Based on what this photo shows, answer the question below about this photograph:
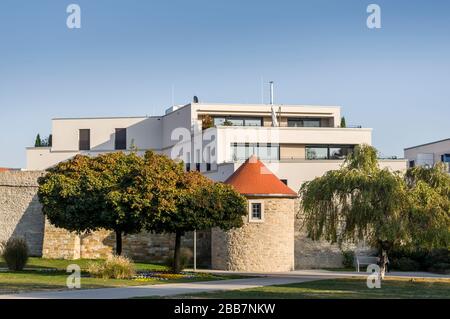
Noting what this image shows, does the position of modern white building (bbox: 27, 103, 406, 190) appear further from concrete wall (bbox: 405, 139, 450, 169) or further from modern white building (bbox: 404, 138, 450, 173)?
concrete wall (bbox: 405, 139, 450, 169)

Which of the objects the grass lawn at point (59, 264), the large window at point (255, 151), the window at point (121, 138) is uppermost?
the window at point (121, 138)

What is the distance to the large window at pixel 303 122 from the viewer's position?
69750 millimetres

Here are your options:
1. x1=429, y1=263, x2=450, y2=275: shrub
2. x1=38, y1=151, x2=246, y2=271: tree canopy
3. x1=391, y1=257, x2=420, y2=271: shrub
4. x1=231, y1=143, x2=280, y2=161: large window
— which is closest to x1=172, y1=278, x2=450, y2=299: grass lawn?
x1=38, y1=151, x2=246, y2=271: tree canopy

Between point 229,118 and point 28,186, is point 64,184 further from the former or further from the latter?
point 229,118

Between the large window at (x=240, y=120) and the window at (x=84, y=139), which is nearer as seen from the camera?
the large window at (x=240, y=120)

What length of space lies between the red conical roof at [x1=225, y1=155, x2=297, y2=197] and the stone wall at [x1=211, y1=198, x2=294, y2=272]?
1.35 feet

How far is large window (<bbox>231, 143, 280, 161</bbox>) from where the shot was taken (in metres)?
60.8

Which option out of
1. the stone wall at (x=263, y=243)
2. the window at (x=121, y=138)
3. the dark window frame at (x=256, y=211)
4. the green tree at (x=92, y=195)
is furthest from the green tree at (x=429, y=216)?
the window at (x=121, y=138)

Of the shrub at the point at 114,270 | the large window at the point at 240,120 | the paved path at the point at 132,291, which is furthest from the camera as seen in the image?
the large window at the point at 240,120

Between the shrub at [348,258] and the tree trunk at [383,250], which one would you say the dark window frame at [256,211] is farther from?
the tree trunk at [383,250]

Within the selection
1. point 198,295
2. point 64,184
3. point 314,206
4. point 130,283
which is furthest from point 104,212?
point 198,295

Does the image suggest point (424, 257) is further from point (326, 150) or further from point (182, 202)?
point (326, 150)

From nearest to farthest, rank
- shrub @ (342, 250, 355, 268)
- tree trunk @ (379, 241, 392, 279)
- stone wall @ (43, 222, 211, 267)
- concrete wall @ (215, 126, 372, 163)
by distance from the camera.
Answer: tree trunk @ (379, 241, 392, 279) → shrub @ (342, 250, 355, 268) → stone wall @ (43, 222, 211, 267) → concrete wall @ (215, 126, 372, 163)

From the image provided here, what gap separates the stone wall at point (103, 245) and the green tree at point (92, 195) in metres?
10.0
